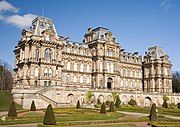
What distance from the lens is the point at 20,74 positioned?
65312mm

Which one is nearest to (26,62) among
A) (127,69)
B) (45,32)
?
(45,32)

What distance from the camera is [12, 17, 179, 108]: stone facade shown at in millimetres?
56609

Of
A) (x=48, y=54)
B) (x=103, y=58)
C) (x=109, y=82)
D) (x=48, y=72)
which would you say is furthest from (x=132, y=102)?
(x=48, y=54)

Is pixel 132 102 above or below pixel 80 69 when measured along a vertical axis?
below

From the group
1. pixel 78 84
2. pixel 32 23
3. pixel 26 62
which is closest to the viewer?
pixel 26 62

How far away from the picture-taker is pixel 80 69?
74.0 m

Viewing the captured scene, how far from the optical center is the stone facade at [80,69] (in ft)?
186

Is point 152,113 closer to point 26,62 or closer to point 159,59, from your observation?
point 26,62

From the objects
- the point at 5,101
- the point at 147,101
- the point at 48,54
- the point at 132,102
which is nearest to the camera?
the point at 5,101

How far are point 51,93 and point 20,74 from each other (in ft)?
49.5

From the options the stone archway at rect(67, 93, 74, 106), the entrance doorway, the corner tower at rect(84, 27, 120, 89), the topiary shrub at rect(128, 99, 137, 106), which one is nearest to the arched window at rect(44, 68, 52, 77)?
the stone archway at rect(67, 93, 74, 106)

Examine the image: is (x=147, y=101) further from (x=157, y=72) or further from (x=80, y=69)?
(x=80, y=69)

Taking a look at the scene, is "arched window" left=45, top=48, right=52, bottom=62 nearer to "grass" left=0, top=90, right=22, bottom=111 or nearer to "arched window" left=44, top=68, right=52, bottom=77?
"arched window" left=44, top=68, right=52, bottom=77

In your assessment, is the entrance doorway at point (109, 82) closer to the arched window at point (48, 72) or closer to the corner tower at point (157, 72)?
the arched window at point (48, 72)
